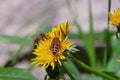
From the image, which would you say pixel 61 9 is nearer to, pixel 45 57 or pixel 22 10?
pixel 22 10

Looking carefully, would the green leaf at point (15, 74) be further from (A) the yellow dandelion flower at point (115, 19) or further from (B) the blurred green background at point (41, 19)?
(B) the blurred green background at point (41, 19)

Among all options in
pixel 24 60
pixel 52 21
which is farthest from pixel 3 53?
pixel 52 21

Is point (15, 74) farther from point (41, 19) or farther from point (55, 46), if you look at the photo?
point (41, 19)

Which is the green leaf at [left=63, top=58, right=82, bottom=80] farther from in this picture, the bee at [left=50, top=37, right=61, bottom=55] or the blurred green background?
the blurred green background

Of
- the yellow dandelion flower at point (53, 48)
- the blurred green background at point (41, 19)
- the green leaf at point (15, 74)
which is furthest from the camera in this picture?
the blurred green background at point (41, 19)

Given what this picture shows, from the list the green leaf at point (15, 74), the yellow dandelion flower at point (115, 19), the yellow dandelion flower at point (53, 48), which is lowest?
the green leaf at point (15, 74)

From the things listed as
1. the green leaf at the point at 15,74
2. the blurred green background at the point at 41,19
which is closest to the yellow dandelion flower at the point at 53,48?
the green leaf at the point at 15,74

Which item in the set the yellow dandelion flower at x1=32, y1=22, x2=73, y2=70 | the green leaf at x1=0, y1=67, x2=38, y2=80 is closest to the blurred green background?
the green leaf at x1=0, y1=67, x2=38, y2=80

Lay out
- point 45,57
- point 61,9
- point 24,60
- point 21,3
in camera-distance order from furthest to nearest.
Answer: point 21,3 < point 61,9 < point 24,60 < point 45,57
